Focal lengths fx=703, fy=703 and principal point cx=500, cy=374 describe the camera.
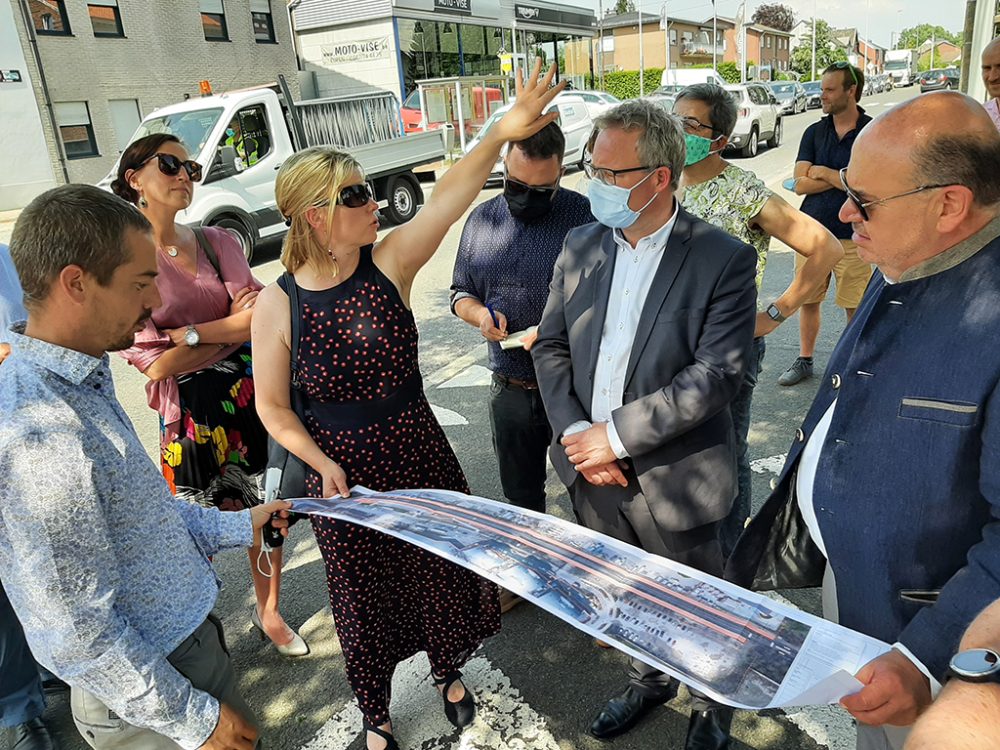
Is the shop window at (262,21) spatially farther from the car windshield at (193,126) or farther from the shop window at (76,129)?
the car windshield at (193,126)

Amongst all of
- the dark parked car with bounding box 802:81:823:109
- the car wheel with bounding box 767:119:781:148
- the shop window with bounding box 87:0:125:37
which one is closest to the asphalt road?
the car wheel with bounding box 767:119:781:148

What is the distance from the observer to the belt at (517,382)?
9.96 ft

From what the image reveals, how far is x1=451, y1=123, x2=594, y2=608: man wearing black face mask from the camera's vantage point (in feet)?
9.62

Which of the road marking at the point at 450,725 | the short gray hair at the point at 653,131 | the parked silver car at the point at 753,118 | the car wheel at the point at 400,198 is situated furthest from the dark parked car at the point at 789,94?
the road marking at the point at 450,725

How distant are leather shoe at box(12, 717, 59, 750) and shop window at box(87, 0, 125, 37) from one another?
23735 mm

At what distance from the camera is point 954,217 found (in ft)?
4.69

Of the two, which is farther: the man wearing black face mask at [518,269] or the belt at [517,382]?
the belt at [517,382]

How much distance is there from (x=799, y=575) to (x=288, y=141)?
36.2 feet

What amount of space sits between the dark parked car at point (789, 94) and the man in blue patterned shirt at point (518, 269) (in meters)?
33.1

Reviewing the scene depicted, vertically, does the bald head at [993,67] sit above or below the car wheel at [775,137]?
above

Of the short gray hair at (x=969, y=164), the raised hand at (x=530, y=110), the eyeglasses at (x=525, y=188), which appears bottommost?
the eyeglasses at (x=525, y=188)

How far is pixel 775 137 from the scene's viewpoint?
21.0 metres

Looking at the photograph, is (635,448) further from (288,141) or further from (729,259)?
(288,141)

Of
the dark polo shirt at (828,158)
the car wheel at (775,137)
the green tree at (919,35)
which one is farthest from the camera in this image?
the green tree at (919,35)
